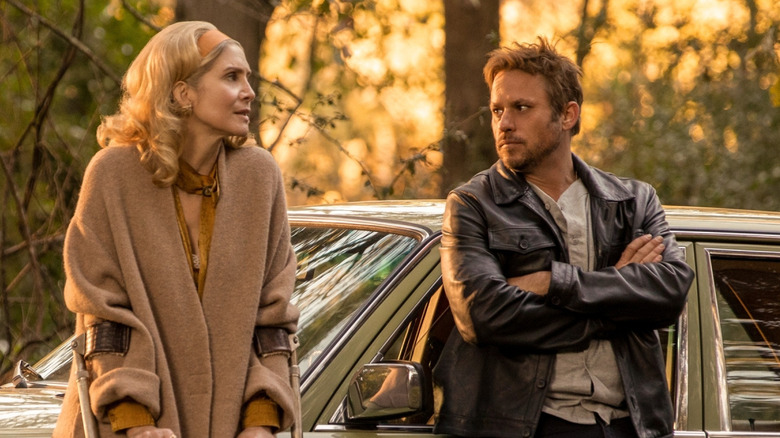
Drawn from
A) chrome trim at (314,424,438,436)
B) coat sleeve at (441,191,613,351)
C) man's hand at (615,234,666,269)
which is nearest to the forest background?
man's hand at (615,234,666,269)

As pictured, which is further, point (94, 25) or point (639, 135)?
point (639, 135)

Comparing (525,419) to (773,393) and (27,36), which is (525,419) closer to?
(773,393)

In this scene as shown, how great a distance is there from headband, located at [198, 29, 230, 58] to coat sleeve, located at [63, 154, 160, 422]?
1.37 feet

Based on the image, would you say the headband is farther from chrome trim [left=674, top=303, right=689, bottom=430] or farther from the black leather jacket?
chrome trim [left=674, top=303, right=689, bottom=430]

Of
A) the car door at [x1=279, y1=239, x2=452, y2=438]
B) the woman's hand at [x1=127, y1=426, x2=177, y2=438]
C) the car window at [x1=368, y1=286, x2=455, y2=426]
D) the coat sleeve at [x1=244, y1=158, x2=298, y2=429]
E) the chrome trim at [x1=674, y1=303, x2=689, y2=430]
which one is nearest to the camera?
the woman's hand at [x1=127, y1=426, x2=177, y2=438]

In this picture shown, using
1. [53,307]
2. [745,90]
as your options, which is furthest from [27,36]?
[745,90]

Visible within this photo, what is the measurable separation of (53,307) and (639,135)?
1474 centimetres

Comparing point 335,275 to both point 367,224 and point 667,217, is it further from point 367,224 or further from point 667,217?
point 667,217

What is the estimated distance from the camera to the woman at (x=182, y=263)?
3.01m

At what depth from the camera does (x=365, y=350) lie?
11.7 ft

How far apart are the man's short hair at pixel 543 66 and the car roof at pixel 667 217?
51 cm

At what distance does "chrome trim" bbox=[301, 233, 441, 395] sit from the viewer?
3.54 m

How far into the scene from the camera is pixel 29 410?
375cm

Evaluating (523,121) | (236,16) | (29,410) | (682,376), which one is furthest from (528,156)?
(236,16)
